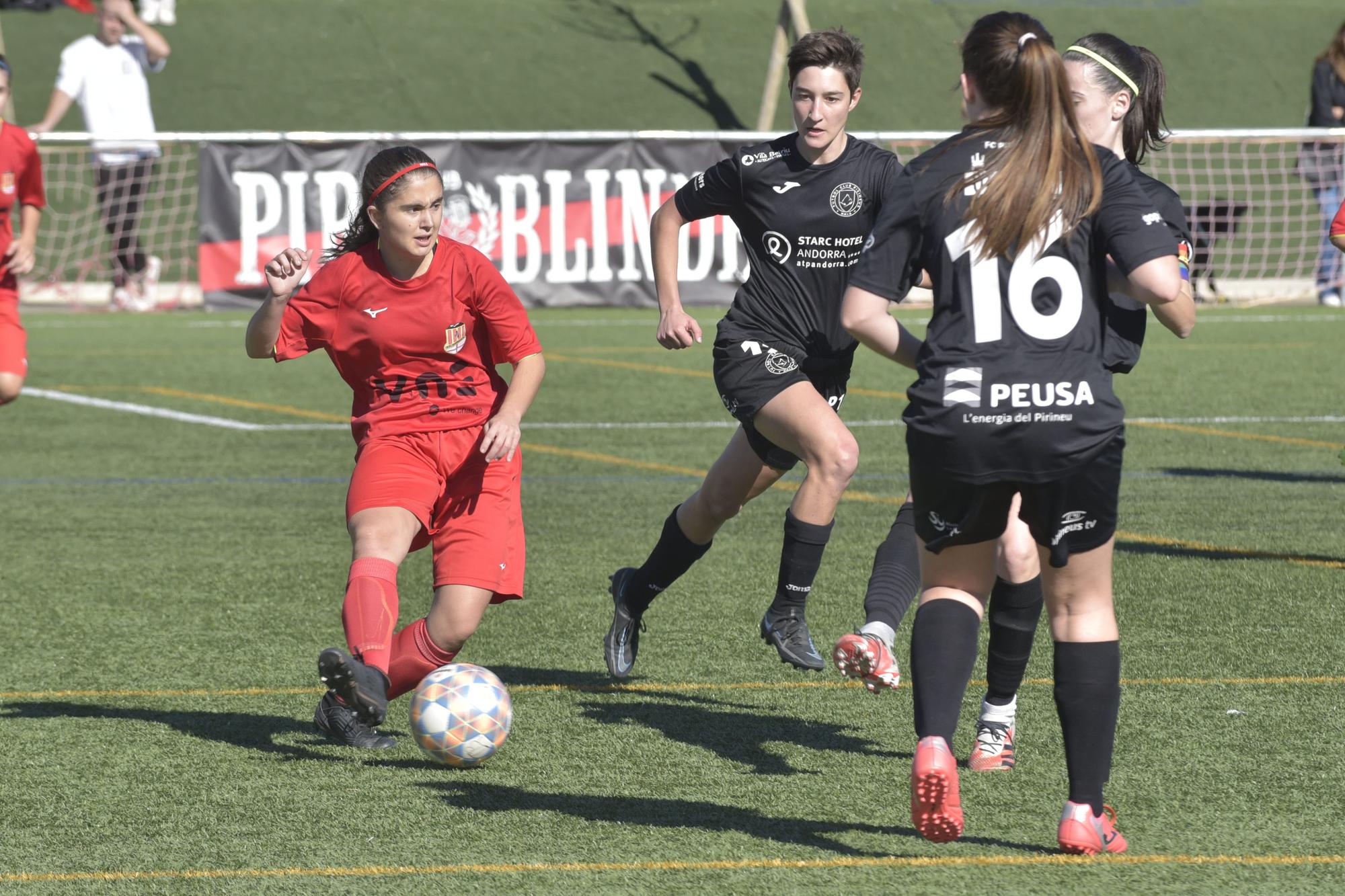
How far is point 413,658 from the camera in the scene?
491 cm

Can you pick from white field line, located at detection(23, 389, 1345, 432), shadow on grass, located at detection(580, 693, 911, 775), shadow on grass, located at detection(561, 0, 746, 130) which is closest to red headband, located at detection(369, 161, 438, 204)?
shadow on grass, located at detection(580, 693, 911, 775)

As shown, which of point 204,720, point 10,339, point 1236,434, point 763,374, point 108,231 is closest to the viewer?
point 204,720

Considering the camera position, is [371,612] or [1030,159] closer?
[1030,159]


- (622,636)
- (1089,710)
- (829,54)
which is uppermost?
(829,54)

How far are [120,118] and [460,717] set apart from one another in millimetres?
15952

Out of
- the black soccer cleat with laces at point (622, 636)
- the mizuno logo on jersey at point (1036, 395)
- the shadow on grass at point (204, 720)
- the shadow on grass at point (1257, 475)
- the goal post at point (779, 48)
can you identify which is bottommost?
the shadow on grass at point (204, 720)

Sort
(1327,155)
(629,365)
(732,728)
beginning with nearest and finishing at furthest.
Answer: (732,728) → (629,365) → (1327,155)

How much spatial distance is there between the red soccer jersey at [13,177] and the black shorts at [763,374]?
415 cm

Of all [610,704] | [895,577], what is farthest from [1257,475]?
[610,704]

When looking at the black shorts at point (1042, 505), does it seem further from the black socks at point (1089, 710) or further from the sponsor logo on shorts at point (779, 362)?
the sponsor logo on shorts at point (779, 362)

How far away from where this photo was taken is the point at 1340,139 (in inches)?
746

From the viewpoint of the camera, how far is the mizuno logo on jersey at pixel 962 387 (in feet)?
11.8

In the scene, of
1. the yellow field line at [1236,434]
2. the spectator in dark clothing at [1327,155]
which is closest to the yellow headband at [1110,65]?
the yellow field line at [1236,434]

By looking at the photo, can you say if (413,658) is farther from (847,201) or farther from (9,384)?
(9,384)
